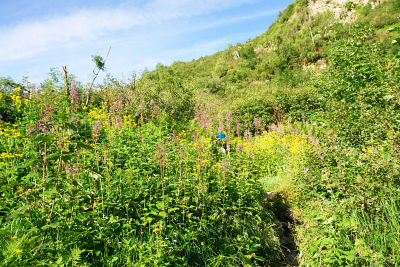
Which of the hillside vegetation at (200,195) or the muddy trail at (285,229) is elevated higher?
the hillside vegetation at (200,195)

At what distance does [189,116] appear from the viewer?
11406mm

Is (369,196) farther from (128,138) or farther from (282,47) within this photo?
(282,47)

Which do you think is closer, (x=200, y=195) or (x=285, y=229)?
(x=200, y=195)

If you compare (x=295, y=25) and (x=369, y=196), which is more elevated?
(x=295, y=25)

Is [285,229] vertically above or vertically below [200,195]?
below

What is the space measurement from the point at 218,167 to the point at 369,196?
199 centimetres

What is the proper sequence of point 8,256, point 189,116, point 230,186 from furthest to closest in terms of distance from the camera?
point 189,116, point 230,186, point 8,256

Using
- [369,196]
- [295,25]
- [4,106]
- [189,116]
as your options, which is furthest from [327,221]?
[295,25]

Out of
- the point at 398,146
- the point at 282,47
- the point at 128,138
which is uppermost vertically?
the point at 282,47

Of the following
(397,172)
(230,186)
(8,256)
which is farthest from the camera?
(230,186)

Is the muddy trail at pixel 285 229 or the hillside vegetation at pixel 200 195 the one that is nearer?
the hillside vegetation at pixel 200 195

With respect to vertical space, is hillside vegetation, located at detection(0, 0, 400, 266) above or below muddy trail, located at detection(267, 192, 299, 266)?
above

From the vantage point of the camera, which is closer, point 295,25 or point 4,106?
point 4,106

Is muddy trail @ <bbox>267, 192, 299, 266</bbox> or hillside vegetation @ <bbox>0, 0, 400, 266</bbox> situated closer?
hillside vegetation @ <bbox>0, 0, 400, 266</bbox>
